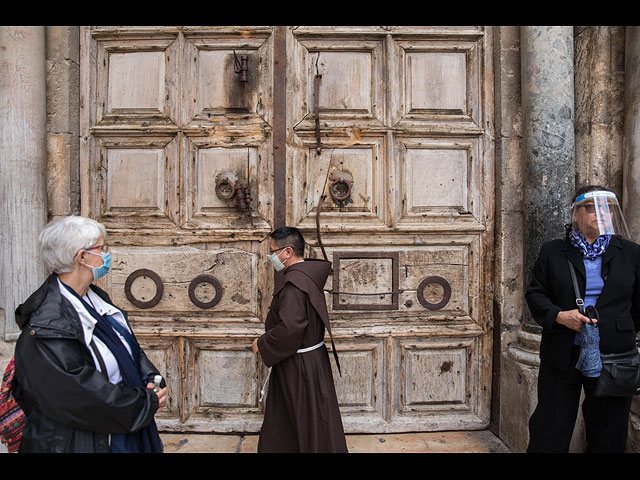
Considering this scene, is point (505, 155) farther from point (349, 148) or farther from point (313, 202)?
point (313, 202)

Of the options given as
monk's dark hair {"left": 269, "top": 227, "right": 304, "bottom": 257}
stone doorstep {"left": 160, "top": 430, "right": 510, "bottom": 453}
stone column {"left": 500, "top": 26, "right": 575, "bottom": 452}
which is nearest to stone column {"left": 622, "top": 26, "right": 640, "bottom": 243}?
stone column {"left": 500, "top": 26, "right": 575, "bottom": 452}

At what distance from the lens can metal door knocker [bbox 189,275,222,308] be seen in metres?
3.53

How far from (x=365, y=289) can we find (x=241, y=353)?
1186 mm

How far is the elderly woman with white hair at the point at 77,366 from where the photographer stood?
1.59 m

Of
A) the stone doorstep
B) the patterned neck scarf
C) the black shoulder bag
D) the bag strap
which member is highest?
the patterned neck scarf

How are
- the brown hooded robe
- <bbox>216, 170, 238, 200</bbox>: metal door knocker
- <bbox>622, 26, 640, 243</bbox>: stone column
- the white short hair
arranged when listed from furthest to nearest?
<bbox>216, 170, 238, 200</bbox>: metal door knocker
<bbox>622, 26, 640, 243</bbox>: stone column
the brown hooded robe
the white short hair

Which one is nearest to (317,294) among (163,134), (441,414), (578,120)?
(441,414)

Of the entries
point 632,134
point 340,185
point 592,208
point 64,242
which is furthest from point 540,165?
point 64,242

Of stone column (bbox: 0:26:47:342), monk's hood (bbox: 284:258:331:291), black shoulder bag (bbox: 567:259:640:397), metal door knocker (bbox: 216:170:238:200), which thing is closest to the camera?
black shoulder bag (bbox: 567:259:640:397)

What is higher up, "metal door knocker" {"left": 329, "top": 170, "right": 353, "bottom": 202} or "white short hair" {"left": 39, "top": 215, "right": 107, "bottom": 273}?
"metal door knocker" {"left": 329, "top": 170, "right": 353, "bottom": 202}

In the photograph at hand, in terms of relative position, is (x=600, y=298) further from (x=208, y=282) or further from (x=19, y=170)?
(x=19, y=170)

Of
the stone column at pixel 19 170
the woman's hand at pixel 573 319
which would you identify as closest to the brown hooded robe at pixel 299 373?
the woman's hand at pixel 573 319

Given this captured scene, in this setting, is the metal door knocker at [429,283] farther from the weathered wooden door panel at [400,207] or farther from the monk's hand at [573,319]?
the monk's hand at [573,319]

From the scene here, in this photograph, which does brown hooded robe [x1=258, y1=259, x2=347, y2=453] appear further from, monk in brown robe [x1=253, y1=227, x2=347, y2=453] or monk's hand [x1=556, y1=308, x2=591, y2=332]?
monk's hand [x1=556, y1=308, x2=591, y2=332]
